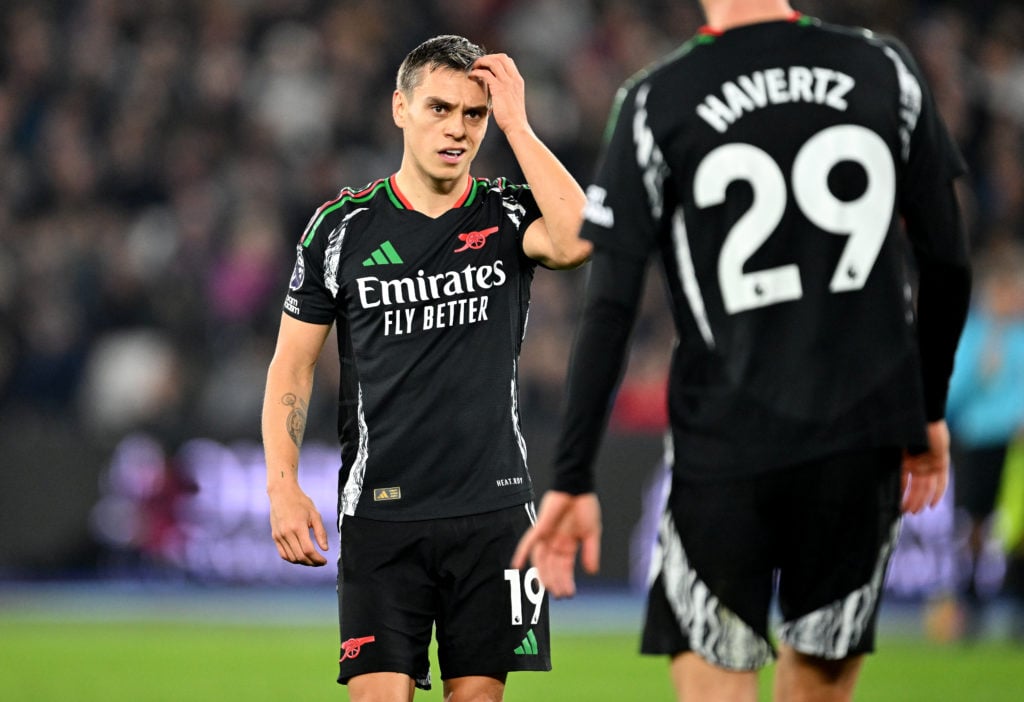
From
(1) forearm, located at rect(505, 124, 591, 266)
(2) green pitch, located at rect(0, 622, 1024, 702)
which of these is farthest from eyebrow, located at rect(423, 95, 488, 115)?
(2) green pitch, located at rect(0, 622, 1024, 702)

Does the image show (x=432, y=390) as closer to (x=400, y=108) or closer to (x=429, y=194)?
(x=429, y=194)

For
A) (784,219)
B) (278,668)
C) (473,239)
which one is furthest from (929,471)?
(278,668)

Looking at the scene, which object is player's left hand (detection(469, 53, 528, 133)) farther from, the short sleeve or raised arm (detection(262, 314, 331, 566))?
raised arm (detection(262, 314, 331, 566))

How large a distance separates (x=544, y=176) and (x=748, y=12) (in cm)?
136

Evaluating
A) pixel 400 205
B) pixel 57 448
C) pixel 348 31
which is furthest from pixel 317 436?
pixel 400 205

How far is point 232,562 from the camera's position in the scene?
42.1 feet

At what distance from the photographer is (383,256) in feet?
16.5

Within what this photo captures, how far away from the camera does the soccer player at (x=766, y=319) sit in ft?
11.5

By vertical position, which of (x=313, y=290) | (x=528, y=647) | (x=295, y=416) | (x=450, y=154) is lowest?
(x=528, y=647)

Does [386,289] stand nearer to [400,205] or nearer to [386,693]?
[400,205]

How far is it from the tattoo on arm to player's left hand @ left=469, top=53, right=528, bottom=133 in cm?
106

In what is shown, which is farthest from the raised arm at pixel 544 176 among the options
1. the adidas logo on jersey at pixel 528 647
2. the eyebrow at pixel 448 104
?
the adidas logo on jersey at pixel 528 647

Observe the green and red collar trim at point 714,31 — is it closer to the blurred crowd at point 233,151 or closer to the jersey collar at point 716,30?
the jersey collar at point 716,30

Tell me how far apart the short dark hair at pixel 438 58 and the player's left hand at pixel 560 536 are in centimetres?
190
